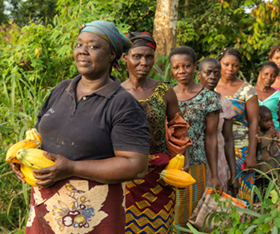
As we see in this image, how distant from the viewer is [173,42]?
17.5ft

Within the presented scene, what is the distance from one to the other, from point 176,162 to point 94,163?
99 cm

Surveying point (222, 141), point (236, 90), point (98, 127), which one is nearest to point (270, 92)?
point (236, 90)

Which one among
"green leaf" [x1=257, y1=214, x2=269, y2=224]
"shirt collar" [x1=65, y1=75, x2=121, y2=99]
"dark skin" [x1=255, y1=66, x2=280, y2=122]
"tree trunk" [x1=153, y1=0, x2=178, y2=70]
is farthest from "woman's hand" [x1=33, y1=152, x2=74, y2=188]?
"tree trunk" [x1=153, y1=0, x2=178, y2=70]

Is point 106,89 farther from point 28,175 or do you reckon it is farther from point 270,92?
point 270,92

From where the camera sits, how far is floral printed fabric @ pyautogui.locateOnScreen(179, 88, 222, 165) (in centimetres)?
300

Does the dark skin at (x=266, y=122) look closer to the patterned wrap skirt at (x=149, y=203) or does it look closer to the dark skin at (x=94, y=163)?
the patterned wrap skirt at (x=149, y=203)

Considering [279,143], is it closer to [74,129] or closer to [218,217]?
[218,217]

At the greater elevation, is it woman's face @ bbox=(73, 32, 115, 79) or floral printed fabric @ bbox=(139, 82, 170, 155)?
woman's face @ bbox=(73, 32, 115, 79)

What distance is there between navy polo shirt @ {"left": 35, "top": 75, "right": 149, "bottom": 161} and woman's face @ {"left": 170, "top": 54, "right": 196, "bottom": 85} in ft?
5.11

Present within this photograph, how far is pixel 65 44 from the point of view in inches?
197

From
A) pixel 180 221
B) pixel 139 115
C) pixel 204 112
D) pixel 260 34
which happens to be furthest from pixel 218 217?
pixel 260 34

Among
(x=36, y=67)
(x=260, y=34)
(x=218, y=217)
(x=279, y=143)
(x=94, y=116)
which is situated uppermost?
(x=260, y=34)

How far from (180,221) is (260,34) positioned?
6.44 meters

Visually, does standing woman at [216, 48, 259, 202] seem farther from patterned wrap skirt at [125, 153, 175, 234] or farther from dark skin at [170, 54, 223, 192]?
patterned wrap skirt at [125, 153, 175, 234]
